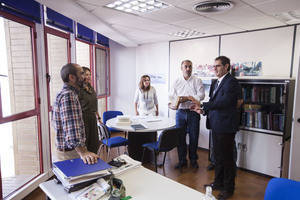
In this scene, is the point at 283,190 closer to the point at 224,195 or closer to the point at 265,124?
the point at 224,195

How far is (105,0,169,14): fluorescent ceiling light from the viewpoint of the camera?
8.36ft

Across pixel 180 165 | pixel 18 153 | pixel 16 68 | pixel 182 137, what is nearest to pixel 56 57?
pixel 16 68

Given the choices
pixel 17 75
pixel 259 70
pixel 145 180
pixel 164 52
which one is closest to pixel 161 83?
pixel 164 52

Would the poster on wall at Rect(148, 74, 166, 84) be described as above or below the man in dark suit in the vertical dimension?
above

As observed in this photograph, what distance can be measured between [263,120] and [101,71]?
161 inches

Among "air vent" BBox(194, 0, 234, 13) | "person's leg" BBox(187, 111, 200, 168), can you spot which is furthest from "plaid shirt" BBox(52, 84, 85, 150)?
"person's leg" BBox(187, 111, 200, 168)

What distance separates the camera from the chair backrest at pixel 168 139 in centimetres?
304

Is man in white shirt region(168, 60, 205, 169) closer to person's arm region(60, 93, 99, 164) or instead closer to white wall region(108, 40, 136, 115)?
person's arm region(60, 93, 99, 164)

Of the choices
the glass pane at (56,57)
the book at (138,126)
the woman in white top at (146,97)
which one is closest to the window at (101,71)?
the glass pane at (56,57)

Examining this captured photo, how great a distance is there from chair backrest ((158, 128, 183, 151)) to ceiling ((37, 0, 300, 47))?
172 cm

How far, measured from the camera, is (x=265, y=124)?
11.1 ft

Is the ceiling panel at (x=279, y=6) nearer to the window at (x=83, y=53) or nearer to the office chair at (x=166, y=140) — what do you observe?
the office chair at (x=166, y=140)

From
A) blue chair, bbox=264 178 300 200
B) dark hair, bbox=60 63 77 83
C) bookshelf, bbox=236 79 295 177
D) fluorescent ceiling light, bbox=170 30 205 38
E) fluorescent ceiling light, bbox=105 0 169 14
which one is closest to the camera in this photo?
blue chair, bbox=264 178 300 200

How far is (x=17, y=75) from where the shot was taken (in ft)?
9.37
